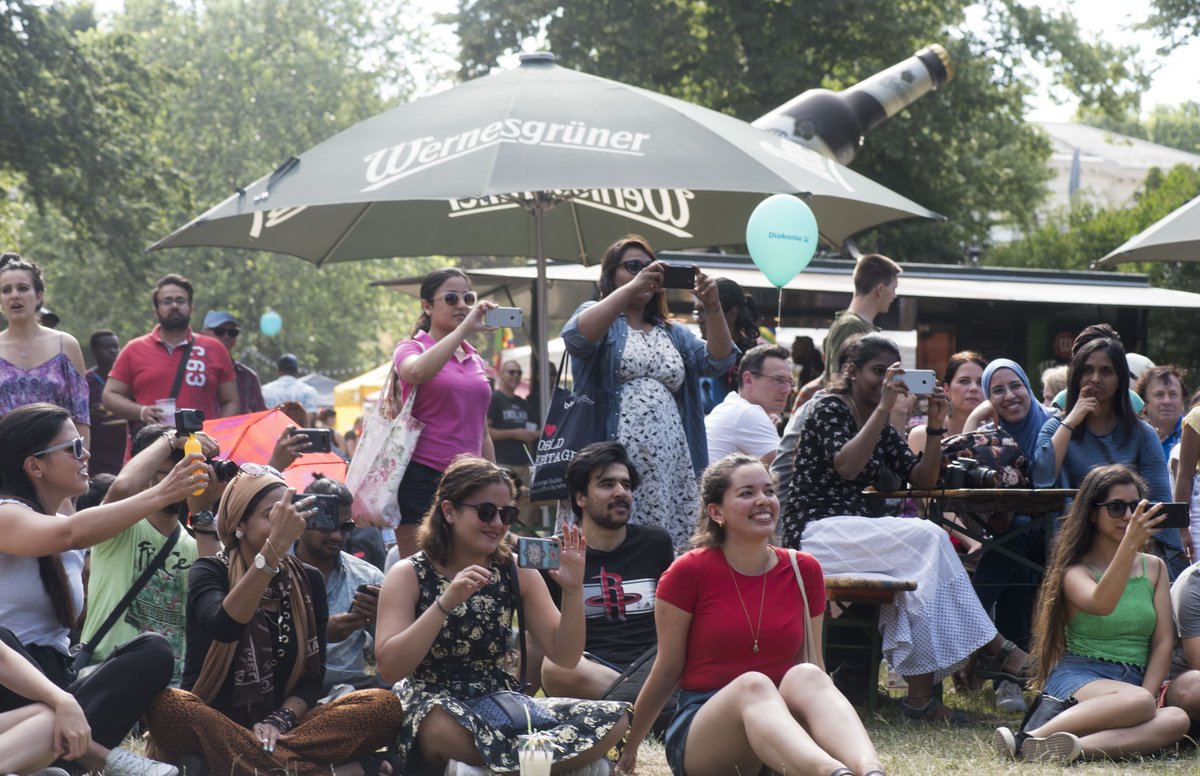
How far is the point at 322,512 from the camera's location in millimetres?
4691

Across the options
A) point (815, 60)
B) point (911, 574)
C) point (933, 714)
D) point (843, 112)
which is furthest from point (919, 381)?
point (815, 60)

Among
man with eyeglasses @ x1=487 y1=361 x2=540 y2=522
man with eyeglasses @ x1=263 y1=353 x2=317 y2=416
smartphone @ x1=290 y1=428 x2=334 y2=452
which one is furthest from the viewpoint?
man with eyeglasses @ x1=263 y1=353 x2=317 y2=416

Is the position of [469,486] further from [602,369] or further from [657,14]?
[657,14]

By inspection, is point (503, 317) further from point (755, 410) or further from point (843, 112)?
point (843, 112)

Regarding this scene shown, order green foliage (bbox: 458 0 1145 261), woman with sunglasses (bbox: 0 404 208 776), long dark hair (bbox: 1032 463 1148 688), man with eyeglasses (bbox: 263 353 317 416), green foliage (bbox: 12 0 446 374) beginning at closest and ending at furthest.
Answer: woman with sunglasses (bbox: 0 404 208 776) < long dark hair (bbox: 1032 463 1148 688) < man with eyeglasses (bbox: 263 353 317 416) < green foliage (bbox: 458 0 1145 261) < green foliage (bbox: 12 0 446 374)

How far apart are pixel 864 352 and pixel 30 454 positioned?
3384 millimetres

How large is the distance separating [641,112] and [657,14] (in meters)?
16.8

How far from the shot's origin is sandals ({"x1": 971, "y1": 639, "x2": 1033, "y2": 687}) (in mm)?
6449

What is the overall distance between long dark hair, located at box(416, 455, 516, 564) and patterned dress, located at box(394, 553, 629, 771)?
0.06 metres

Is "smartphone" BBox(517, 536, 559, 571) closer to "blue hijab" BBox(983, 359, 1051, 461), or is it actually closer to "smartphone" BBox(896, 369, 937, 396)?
"smartphone" BBox(896, 369, 937, 396)

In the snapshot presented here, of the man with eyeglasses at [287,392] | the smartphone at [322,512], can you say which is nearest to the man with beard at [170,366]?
the smartphone at [322,512]

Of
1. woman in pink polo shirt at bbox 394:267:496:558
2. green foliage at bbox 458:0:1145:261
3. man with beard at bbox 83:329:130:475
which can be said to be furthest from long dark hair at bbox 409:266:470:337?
green foliage at bbox 458:0:1145:261

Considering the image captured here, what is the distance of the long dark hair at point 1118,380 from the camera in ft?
21.3

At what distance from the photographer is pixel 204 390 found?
7812mm
